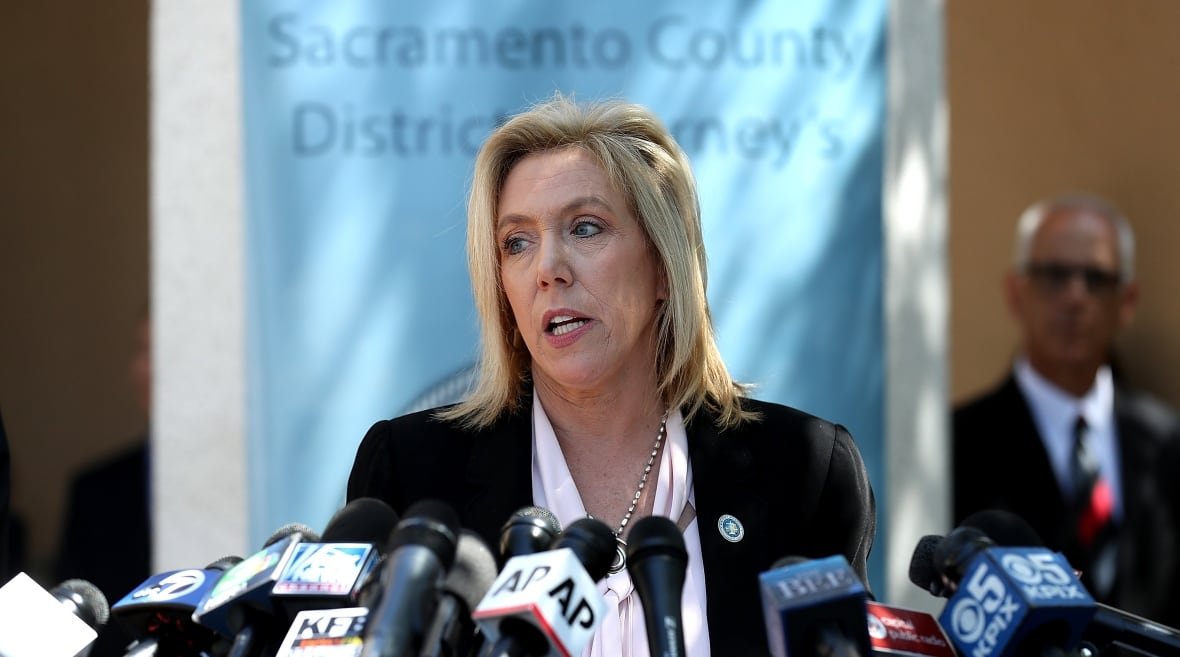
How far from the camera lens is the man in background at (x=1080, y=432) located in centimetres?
595

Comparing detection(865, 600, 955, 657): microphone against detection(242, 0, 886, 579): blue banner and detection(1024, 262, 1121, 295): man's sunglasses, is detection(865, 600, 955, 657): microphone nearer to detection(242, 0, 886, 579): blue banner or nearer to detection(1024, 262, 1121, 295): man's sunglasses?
detection(242, 0, 886, 579): blue banner

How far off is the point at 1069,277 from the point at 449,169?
319 centimetres

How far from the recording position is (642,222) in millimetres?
3512

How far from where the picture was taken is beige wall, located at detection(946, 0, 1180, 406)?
22.7 ft

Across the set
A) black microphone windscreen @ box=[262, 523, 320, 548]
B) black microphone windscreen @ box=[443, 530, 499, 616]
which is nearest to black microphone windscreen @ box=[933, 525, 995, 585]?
black microphone windscreen @ box=[443, 530, 499, 616]

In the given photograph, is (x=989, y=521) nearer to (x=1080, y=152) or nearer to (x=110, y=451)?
(x=1080, y=152)

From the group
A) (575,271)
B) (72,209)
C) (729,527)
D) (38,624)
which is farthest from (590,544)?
(72,209)

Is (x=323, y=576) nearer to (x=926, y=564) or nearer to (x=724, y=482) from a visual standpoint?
(x=926, y=564)

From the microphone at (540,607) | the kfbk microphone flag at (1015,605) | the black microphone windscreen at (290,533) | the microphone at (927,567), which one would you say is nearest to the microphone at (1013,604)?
the kfbk microphone flag at (1015,605)

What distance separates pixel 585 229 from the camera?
3.46 meters

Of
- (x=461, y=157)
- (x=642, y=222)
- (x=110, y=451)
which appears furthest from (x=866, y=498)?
(x=110, y=451)

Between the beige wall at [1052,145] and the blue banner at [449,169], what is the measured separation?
9.05 feet

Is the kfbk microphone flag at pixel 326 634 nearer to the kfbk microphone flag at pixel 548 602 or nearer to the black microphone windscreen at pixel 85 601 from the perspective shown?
the kfbk microphone flag at pixel 548 602

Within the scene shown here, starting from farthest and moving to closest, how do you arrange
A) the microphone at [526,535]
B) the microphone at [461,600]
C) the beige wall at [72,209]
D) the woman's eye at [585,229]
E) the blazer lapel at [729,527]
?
the beige wall at [72,209] → the woman's eye at [585,229] → the blazer lapel at [729,527] → the microphone at [526,535] → the microphone at [461,600]
